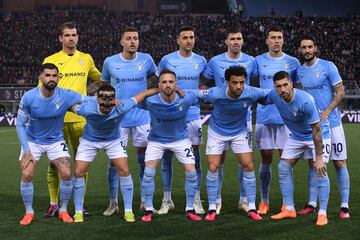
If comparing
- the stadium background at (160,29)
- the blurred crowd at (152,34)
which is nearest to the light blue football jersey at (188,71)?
the stadium background at (160,29)

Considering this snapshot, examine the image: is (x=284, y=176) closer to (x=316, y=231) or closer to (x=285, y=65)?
(x=316, y=231)

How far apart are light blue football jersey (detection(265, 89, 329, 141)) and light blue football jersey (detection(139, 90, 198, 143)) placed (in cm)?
96

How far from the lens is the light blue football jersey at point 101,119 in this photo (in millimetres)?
6723

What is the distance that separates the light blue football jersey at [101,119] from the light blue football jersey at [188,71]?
936 mm

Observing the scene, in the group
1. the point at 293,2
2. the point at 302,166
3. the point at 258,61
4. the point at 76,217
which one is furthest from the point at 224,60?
the point at 293,2

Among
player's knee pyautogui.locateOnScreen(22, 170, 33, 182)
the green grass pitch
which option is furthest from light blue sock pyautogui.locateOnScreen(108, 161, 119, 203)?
player's knee pyautogui.locateOnScreen(22, 170, 33, 182)

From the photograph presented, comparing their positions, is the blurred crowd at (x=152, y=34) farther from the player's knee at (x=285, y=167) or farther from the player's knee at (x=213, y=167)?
the player's knee at (x=213, y=167)

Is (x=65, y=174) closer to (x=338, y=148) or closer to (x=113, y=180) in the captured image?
(x=113, y=180)

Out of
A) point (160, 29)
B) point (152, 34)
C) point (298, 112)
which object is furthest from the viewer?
point (160, 29)

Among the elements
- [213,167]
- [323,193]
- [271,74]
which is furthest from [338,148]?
[213,167]

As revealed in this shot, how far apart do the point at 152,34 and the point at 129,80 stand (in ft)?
96.0

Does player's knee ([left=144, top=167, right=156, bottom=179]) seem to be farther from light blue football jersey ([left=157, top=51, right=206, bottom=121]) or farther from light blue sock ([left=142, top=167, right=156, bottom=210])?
light blue football jersey ([left=157, top=51, right=206, bottom=121])

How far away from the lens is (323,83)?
698 cm

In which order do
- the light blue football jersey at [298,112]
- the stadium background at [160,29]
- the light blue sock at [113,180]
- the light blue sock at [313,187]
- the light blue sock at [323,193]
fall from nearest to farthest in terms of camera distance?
the light blue football jersey at [298,112]
the light blue sock at [323,193]
the light blue sock at [313,187]
the light blue sock at [113,180]
the stadium background at [160,29]
